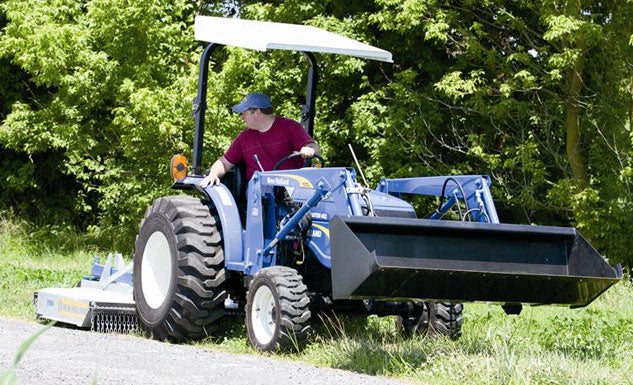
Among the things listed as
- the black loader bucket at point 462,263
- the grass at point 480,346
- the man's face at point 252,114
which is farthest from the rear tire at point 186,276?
the black loader bucket at point 462,263

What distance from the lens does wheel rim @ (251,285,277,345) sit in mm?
7609

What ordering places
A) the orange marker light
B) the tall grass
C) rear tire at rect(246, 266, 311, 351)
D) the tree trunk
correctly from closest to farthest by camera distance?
1. rear tire at rect(246, 266, 311, 351)
2. the orange marker light
3. the tall grass
4. the tree trunk

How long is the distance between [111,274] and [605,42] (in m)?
8.73

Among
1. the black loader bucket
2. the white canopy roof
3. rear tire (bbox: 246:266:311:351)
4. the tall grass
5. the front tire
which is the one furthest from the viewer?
the tall grass

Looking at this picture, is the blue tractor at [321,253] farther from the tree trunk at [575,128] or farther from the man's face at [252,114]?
the tree trunk at [575,128]

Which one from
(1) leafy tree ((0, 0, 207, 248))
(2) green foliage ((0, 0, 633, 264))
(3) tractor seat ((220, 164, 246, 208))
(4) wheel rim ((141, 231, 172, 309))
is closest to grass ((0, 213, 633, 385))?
(4) wheel rim ((141, 231, 172, 309))

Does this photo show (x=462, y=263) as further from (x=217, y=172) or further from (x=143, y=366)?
(x=217, y=172)

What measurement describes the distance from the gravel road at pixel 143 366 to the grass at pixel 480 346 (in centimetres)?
24

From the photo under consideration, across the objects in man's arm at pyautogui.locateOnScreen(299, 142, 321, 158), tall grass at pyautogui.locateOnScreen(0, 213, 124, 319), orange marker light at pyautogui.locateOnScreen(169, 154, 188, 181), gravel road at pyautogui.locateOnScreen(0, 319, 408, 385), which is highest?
man's arm at pyautogui.locateOnScreen(299, 142, 321, 158)

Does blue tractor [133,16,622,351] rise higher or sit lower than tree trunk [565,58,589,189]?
lower

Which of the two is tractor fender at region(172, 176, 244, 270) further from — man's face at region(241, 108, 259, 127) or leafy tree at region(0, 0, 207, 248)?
leafy tree at region(0, 0, 207, 248)

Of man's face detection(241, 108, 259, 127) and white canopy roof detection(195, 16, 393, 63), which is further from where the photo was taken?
man's face detection(241, 108, 259, 127)

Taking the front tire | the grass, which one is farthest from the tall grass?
the front tire

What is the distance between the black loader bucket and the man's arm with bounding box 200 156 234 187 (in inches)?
81.2
